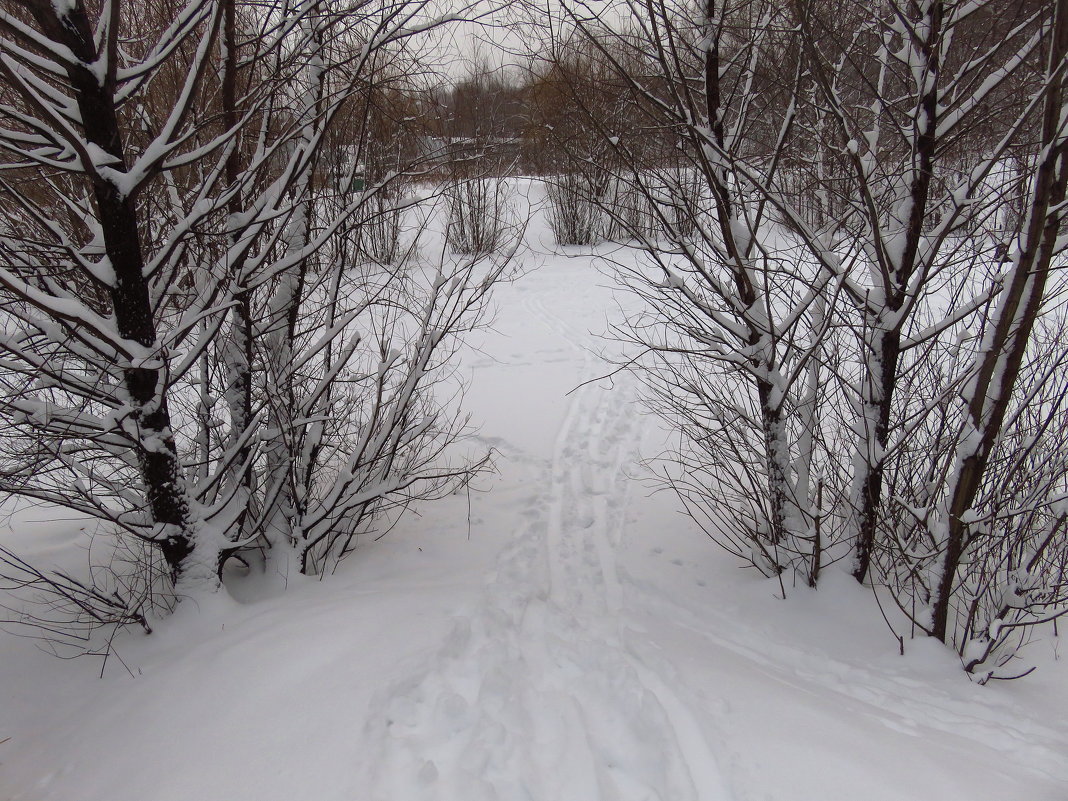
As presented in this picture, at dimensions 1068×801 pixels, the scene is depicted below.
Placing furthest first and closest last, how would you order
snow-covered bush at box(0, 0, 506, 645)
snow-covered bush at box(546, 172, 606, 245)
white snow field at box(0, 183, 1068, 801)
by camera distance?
snow-covered bush at box(546, 172, 606, 245) → snow-covered bush at box(0, 0, 506, 645) → white snow field at box(0, 183, 1068, 801)

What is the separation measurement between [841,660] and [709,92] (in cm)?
304

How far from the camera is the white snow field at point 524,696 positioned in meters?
2.35

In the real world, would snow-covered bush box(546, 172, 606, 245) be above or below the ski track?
above

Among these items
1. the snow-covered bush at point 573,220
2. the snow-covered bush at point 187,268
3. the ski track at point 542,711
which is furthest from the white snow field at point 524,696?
the snow-covered bush at point 573,220

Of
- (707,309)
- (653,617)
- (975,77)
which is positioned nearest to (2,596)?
(653,617)

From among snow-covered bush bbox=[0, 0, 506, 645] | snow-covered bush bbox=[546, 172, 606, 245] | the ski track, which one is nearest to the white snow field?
the ski track

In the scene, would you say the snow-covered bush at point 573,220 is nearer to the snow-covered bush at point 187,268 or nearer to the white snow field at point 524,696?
the snow-covered bush at point 187,268

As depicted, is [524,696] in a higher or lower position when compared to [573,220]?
lower

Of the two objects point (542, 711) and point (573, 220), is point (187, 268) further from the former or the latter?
point (573, 220)

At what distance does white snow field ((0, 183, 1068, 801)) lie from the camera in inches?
92.6

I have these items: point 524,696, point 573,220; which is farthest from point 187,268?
point 573,220

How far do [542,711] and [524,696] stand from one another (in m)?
0.12

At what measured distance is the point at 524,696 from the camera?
2.84 meters

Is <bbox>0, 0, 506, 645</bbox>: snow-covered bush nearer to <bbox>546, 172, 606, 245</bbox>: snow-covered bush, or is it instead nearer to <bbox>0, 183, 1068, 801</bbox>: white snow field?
<bbox>0, 183, 1068, 801</bbox>: white snow field
